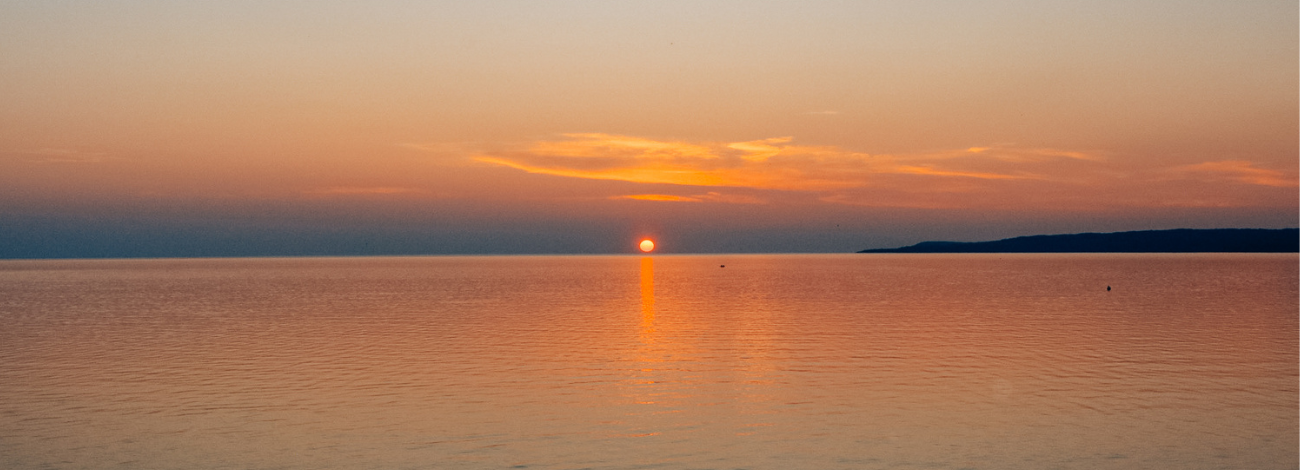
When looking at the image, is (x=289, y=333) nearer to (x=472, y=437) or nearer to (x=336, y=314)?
(x=336, y=314)

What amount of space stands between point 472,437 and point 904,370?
16009 mm

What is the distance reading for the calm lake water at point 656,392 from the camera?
2034cm

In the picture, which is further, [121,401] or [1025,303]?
[1025,303]

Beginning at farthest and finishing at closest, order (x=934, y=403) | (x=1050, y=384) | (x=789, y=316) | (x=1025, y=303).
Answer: (x=1025, y=303)
(x=789, y=316)
(x=1050, y=384)
(x=934, y=403)

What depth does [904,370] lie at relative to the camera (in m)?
32.5

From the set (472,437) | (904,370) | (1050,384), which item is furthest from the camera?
(904,370)

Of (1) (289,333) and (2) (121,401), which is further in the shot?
(1) (289,333)

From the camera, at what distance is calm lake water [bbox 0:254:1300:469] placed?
2034cm

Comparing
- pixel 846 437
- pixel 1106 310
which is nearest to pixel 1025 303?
pixel 1106 310

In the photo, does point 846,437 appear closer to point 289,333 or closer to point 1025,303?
point 289,333

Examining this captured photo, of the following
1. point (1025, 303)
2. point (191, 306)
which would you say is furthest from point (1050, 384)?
point (191, 306)

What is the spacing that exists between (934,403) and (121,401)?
837 inches

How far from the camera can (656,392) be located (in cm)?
2825

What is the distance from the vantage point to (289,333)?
47438 millimetres
